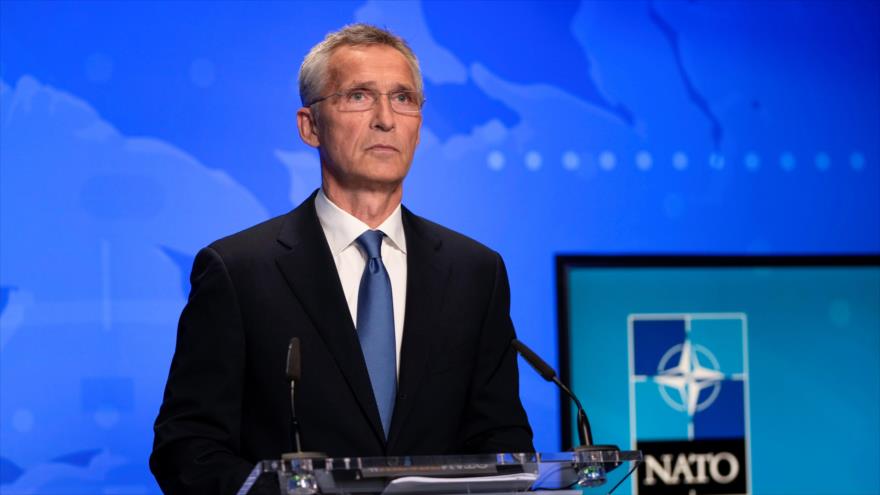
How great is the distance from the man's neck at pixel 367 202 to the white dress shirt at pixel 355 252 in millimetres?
14

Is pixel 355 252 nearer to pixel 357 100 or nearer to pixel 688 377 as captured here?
pixel 357 100

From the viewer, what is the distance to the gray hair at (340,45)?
2.69 metres

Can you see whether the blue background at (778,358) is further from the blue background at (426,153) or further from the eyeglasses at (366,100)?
the eyeglasses at (366,100)

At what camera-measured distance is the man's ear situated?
2743 millimetres

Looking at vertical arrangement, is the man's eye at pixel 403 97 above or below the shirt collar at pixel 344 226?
above

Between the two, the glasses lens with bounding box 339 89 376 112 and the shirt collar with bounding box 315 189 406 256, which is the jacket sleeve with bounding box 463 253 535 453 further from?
the glasses lens with bounding box 339 89 376 112

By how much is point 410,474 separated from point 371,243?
0.80 m

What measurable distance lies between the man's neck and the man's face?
0.02 meters

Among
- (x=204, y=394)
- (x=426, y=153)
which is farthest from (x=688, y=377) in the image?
(x=204, y=394)

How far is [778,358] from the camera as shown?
4.36 meters

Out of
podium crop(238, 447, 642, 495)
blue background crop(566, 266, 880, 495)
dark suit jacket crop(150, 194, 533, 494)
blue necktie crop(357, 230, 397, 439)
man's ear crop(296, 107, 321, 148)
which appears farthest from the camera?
blue background crop(566, 266, 880, 495)

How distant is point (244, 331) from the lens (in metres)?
2.50

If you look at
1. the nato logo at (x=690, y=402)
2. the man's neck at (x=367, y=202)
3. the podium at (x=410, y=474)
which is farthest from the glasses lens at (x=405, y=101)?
the nato logo at (x=690, y=402)

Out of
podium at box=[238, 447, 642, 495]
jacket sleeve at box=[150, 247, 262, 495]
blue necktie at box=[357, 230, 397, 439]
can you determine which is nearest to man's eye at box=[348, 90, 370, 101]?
blue necktie at box=[357, 230, 397, 439]
